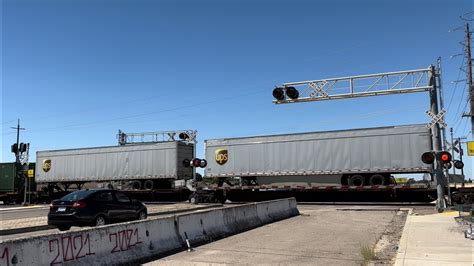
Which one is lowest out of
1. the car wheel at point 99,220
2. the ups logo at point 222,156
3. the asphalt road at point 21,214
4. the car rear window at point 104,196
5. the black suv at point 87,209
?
the asphalt road at point 21,214

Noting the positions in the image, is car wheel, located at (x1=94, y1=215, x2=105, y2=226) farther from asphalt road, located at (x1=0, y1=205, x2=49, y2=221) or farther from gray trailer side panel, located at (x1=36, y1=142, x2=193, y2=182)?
gray trailer side panel, located at (x1=36, y1=142, x2=193, y2=182)

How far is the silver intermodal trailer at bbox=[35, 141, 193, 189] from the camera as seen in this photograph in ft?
111

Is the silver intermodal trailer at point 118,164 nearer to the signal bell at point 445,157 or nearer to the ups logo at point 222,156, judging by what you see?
the ups logo at point 222,156

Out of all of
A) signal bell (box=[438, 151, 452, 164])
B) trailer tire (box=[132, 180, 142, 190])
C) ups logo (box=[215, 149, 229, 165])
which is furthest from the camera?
trailer tire (box=[132, 180, 142, 190])

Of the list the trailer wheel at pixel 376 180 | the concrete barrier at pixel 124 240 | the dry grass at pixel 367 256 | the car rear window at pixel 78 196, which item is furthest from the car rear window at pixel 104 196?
the trailer wheel at pixel 376 180

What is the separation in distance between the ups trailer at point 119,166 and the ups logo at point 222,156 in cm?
300

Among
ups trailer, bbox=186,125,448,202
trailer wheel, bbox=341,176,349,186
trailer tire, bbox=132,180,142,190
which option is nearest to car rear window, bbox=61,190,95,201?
ups trailer, bbox=186,125,448,202

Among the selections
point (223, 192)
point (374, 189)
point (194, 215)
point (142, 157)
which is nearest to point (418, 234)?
point (194, 215)

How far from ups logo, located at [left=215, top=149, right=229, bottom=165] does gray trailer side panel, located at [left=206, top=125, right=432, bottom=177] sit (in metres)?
0.22

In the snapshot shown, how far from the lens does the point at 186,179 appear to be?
111 feet

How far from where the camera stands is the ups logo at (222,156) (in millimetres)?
32312

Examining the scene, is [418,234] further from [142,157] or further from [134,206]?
[142,157]

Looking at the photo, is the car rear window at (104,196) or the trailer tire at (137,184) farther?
the trailer tire at (137,184)

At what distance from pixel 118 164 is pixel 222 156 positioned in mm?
9071
